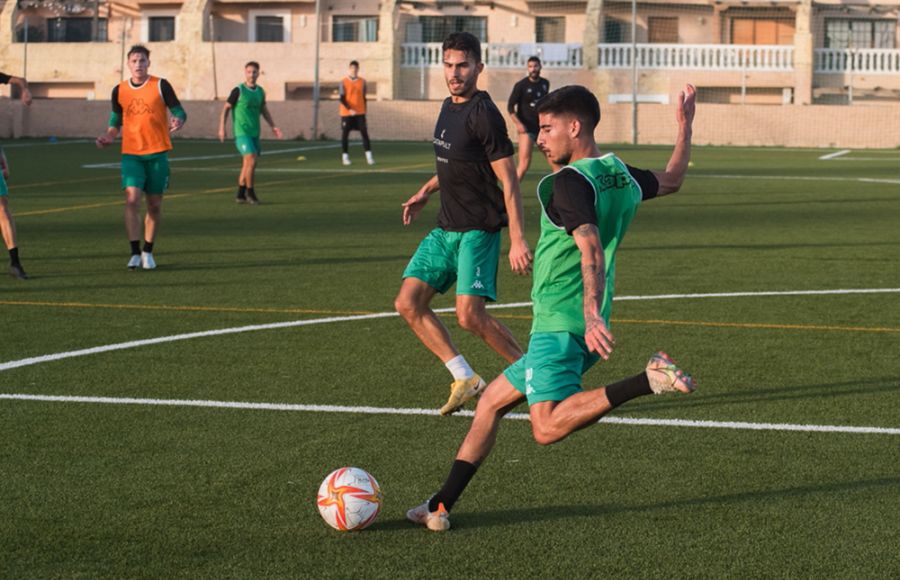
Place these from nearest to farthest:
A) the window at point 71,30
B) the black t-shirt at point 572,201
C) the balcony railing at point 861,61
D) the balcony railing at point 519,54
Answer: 1. the black t-shirt at point 572,201
2. the balcony railing at point 861,61
3. the balcony railing at point 519,54
4. the window at point 71,30

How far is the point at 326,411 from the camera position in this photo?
8.06 meters

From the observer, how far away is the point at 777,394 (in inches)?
333

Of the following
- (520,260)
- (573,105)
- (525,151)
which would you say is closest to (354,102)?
(525,151)

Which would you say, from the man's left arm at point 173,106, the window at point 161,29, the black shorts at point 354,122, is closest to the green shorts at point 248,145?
the man's left arm at point 173,106

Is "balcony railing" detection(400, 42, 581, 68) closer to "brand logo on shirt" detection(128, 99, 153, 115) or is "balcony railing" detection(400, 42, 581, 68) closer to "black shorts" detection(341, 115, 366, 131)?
"black shorts" detection(341, 115, 366, 131)

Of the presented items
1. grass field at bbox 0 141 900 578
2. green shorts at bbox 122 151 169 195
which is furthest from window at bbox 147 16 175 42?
green shorts at bbox 122 151 169 195

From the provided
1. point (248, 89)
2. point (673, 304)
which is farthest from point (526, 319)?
point (248, 89)

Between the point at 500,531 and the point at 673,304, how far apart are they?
6.49m

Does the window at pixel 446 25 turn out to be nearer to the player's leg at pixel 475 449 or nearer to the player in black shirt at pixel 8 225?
the player in black shirt at pixel 8 225

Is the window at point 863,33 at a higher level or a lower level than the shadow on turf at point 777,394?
higher

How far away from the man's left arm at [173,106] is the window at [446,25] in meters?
47.5

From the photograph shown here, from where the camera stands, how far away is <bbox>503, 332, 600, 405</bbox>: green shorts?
18.5ft

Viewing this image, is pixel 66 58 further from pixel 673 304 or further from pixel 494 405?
pixel 494 405

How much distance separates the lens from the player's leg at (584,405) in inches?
209
